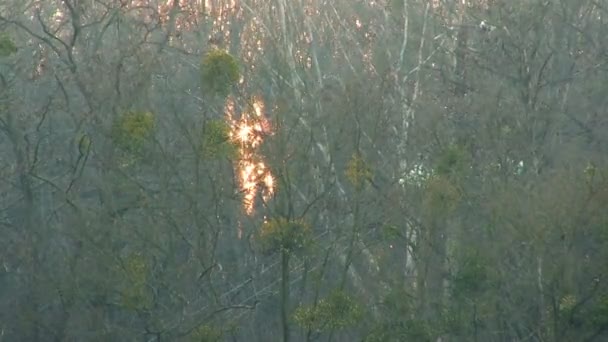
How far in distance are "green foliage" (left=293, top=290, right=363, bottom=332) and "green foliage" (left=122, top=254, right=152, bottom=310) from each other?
1444 millimetres

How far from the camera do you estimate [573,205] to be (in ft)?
35.2

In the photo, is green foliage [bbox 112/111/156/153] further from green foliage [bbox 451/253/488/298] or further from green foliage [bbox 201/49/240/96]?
green foliage [bbox 451/253/488/298]

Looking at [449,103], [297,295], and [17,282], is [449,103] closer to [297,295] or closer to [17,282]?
[297,295]

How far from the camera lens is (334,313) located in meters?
10.8

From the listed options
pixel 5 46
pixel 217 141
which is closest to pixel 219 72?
pixel 217 141

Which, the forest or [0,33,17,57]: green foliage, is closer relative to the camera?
[0,33,17,57]: green foliage

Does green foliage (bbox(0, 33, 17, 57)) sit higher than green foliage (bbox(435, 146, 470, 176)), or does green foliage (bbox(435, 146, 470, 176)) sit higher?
green foliage (bbox(0, 33, 17, 57))

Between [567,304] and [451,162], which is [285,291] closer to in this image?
[451,162]

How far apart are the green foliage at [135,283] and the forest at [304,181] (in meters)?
0.02

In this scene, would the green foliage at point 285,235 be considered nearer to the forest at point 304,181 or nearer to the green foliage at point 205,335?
the forest at point 304,181

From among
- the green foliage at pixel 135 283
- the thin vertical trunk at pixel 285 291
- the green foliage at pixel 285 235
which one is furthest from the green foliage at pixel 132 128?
the thin vertical trunk at pixel 285 291

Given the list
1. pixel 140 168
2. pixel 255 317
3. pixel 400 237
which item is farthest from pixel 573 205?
pixel 255 317

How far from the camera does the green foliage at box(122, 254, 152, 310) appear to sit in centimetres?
1092

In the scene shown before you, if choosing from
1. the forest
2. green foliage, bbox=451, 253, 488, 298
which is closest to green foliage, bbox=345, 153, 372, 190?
the forest
